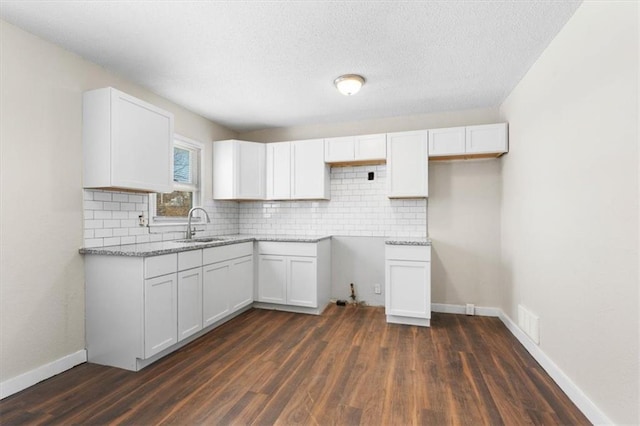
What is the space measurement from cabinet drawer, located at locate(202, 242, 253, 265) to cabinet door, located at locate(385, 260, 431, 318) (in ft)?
5.64

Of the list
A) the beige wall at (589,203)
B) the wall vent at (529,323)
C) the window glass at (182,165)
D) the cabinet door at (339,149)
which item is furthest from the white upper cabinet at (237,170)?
the wall vent at (529,323)

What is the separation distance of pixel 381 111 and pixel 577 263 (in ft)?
8.80

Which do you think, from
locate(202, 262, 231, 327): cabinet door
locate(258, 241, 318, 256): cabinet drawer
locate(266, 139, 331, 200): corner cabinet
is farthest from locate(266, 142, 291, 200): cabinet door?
locate(202, 262, 231, 327): cabinet door

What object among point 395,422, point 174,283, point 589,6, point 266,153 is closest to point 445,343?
point 395,422

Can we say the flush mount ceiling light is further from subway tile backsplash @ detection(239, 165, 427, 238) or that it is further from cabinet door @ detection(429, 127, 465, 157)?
subway tile backsplash @ detection(239, 165, 427, 238)

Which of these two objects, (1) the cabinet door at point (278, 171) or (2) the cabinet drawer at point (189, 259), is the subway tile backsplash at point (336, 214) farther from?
(2) the cabinet drawer at point (189, 259)

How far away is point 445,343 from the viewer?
291 cm

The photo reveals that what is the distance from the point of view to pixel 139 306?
93.4 inches

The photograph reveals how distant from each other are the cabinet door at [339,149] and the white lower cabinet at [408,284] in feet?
4.27

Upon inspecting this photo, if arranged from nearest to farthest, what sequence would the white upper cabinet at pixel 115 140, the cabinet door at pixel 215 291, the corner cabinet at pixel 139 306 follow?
the corner cabinet at pixel 139 306
the white upper cabinet at pixel 115 140
the cabinet door at pixel 215 291

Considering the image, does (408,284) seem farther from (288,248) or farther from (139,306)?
(139,306)

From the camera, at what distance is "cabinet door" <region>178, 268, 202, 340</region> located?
2.75m

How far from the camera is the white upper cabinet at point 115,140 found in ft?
8.18

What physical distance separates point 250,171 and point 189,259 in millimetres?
1758
